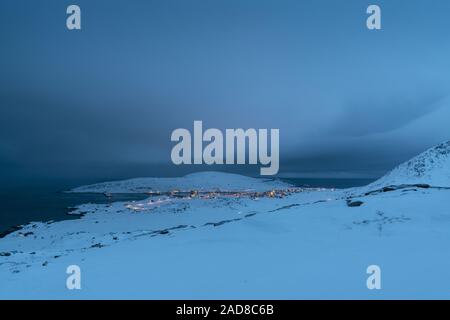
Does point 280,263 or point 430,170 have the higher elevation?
point 280,263

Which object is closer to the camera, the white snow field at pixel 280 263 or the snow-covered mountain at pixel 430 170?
the white snow field at pixel 280 263

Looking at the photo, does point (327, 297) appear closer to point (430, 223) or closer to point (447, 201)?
point (430, 223)

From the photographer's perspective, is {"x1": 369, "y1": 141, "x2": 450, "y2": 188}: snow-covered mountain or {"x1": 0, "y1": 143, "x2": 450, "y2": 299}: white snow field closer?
{"x1": 0, "y1": 143, "x2": 450, "y2": 299}: white snow field

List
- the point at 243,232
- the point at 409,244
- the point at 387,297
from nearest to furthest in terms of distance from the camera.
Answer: the point at 387,297 < the point at 409,244 < the point at 243,232

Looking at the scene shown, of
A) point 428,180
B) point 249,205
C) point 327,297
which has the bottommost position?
point 249,205

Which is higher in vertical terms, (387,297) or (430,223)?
(387,297)

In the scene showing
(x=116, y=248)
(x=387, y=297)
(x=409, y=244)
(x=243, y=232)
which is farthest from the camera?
(x=243, y=232)

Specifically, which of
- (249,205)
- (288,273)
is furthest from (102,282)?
(249,205)

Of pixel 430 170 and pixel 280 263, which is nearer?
pixel 280 263
